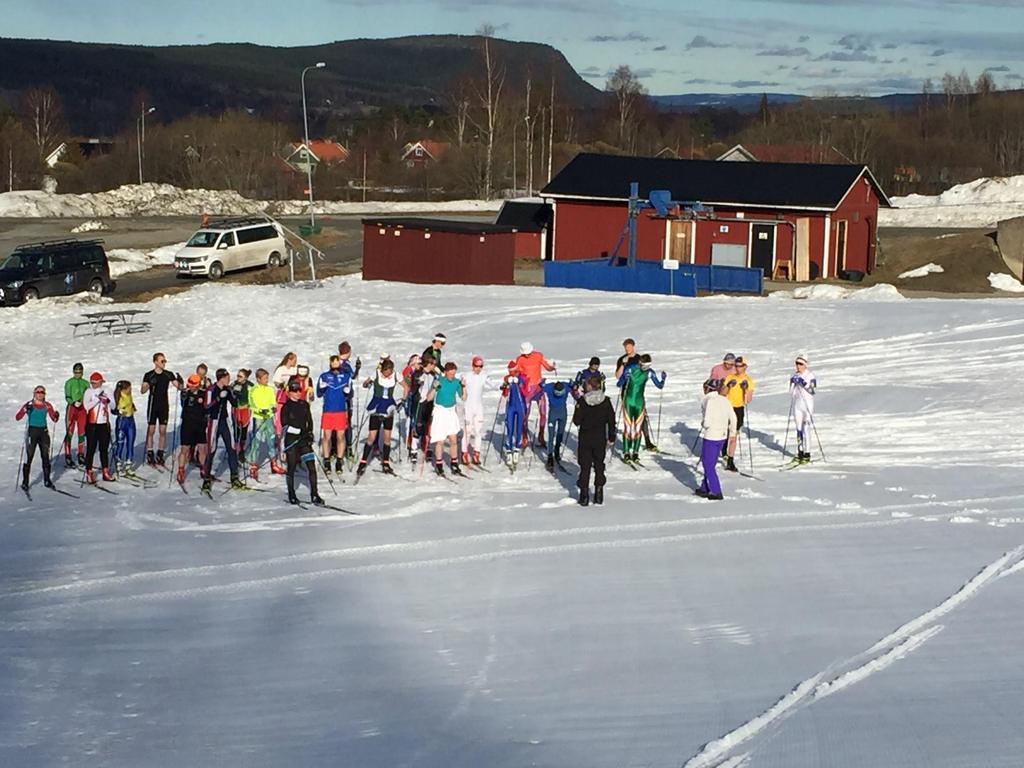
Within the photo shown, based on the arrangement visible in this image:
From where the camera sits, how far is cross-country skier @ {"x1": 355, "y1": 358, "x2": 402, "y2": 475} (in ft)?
59.5

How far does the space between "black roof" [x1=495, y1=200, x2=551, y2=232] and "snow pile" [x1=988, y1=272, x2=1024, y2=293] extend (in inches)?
560

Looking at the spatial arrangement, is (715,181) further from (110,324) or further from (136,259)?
(110,324)

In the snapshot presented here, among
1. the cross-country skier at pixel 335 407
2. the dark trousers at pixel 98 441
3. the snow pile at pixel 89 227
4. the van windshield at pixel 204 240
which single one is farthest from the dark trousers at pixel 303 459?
the snow pile at pixel 89 227

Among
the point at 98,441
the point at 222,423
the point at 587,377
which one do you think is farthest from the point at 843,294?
the point at 98,441

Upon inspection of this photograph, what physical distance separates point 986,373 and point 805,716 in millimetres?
16388

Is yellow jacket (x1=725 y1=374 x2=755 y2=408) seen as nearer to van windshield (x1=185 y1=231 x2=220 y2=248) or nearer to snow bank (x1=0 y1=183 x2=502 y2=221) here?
van windshield (x1=185 y1=231 x2=220 y2=248)

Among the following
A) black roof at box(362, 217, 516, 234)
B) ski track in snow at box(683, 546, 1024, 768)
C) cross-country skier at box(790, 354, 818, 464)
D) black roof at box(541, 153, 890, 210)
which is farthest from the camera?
black roof at box(541, 153, 890, 210)

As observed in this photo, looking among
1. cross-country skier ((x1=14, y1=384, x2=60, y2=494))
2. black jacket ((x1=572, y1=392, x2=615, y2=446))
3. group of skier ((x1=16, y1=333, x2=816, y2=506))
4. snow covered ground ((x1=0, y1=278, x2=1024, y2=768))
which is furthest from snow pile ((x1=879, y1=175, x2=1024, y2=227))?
cross-country skier ((x1=14, y1=384, x2=60, y2=494))

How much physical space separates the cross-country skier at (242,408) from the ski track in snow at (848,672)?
9307mm

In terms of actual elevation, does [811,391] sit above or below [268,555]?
above

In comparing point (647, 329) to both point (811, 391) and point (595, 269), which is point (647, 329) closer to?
point (595, 269)

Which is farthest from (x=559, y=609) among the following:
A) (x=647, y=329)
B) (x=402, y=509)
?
(x=647, y=329)

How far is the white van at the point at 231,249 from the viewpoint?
4238 cm

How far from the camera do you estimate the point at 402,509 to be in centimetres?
1669
